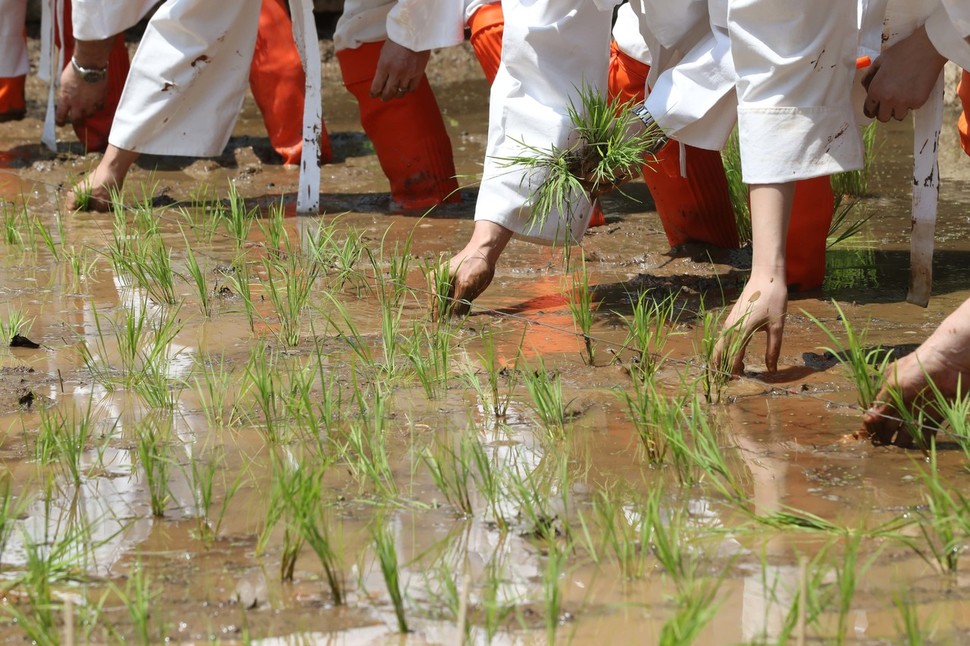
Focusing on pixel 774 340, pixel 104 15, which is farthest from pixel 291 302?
pixel 104 15

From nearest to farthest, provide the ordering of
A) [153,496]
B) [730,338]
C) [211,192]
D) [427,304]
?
[153,496], [730,338], [427,304], [211,192]

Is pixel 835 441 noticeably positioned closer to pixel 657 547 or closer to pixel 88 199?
pixel 657 547

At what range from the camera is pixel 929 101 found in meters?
2.69

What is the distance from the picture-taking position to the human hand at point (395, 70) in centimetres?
370

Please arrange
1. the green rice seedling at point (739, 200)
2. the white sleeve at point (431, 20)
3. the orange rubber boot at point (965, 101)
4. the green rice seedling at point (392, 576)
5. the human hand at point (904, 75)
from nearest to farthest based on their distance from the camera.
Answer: the green rice seedling at point (392, 576) → the human hand at point (904, 75) → the orange rubber boot at point (965, 101) → the green rice seedling at point (739, 200) → the white sleeve at point (431, 20)

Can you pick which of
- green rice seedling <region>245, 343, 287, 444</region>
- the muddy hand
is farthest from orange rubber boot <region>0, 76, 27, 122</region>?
the muddy hand

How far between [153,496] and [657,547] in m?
0.68

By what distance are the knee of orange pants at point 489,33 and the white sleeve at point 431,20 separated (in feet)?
0.18

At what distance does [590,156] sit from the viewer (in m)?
2.77

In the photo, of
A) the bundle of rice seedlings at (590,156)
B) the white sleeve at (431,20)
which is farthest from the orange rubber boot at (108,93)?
the bundle of rice seedlings at (590,156)

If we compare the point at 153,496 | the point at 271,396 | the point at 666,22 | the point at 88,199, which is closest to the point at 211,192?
the point at 88,199

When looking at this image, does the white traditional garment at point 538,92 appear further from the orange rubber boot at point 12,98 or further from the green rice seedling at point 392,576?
the orange rubber boot at point 12,98

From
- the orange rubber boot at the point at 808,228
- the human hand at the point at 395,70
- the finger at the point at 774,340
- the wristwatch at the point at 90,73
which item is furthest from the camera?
the wristwatch at the point at 90,73

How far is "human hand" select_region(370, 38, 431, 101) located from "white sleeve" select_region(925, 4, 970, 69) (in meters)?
1.62
